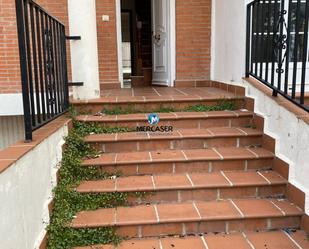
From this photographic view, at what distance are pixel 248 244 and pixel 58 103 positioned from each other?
86.4 inches

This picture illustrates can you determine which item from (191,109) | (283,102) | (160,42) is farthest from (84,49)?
(283,102)

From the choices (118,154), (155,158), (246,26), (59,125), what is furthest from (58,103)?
(246,26)

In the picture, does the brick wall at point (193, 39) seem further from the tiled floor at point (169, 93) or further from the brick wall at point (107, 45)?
the brick wall at point (107, 45)

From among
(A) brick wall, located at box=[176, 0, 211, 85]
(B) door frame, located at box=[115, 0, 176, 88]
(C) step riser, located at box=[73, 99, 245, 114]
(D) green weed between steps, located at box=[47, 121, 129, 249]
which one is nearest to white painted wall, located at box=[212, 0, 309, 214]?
(A) brick wall, located at box=[176, 0, 211, 85]

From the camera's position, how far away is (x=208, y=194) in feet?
9.37

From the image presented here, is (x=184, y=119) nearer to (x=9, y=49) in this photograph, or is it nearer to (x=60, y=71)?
(x=60, y=71)

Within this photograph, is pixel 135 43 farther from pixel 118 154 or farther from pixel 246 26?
pixel 118 154

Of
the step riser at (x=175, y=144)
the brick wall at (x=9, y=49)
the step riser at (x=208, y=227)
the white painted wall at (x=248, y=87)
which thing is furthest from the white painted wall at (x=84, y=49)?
the step riser at (x=208, y=227)

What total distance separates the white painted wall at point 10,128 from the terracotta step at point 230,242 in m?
3.51

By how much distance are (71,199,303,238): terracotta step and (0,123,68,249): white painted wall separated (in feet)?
1.15

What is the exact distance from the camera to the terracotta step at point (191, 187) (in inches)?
111

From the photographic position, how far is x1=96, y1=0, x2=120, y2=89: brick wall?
5418 mm

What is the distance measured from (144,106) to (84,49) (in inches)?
40.0

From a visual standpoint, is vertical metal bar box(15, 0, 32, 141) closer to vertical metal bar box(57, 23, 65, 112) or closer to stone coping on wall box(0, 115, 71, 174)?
stone coping on wall box(0, 115, 71, 174)
